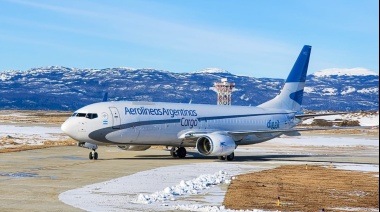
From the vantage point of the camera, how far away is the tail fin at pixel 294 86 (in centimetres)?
5094

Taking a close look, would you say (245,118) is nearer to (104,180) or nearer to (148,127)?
(148,127)

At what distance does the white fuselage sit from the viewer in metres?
38.2

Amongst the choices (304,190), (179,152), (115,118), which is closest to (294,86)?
(179,152)

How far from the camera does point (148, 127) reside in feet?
132

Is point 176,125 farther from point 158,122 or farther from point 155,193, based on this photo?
point 155,193

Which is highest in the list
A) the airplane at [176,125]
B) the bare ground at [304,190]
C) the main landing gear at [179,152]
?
the airplane at [176,125]

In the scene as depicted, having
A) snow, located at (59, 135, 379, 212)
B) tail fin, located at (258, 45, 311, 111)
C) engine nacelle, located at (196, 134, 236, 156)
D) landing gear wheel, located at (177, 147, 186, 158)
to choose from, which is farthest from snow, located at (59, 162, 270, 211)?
tail fin, located at (258, 45, 311, 111)

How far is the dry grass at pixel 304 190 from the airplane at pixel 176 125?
9.70m

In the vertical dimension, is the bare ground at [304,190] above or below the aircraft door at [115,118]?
below

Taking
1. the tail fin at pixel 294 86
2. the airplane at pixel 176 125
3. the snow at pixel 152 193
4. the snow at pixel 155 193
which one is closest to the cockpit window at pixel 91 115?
the airplane at pixel 176 125

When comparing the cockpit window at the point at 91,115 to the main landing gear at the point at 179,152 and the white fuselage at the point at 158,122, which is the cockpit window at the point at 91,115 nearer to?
the white fuselage at the point at 158,122

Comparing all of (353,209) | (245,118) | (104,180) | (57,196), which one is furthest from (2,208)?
(245,118)

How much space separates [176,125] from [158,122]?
161 cm

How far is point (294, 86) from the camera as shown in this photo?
51.6m
